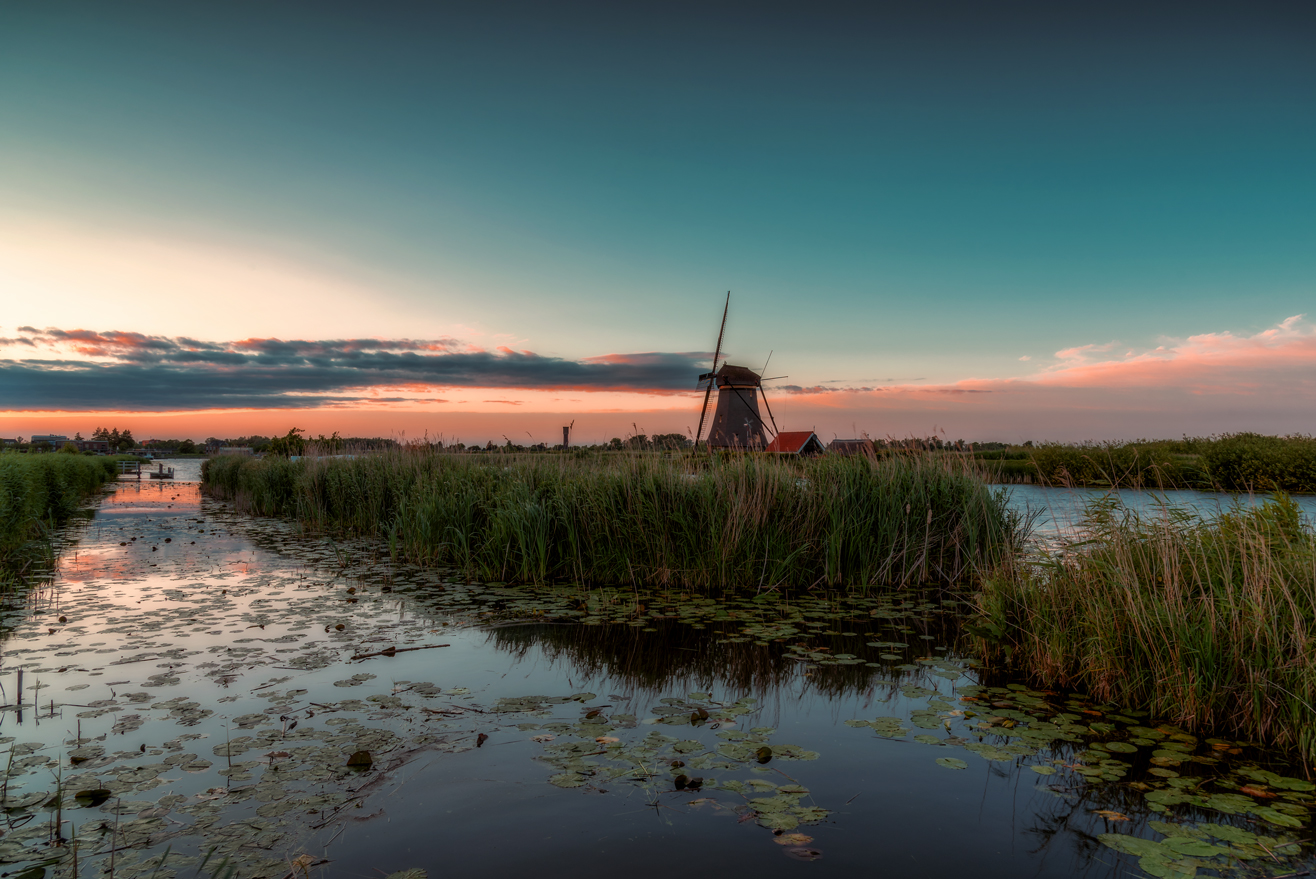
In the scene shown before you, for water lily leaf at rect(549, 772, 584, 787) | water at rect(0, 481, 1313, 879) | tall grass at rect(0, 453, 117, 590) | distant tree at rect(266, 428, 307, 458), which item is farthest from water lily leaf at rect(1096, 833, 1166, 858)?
distant tree at rect(266, 428, 307, 458)

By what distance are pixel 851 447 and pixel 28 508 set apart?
18046mm

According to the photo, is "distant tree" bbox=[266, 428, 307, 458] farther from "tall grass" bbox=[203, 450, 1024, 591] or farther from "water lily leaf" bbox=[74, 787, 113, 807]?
"water lily leaf" bbox=[74, 787, 113, 807]

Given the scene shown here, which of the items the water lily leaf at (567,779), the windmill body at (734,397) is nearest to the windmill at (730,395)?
the windmill body at (734,397)

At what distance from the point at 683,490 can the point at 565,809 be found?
6425 mm

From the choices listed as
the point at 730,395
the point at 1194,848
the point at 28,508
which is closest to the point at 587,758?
the point at 1194,848

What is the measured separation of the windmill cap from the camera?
32.2 m

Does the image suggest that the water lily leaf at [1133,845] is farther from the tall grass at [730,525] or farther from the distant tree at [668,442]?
the distant tree at [668,442]

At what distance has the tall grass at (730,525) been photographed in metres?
9.42

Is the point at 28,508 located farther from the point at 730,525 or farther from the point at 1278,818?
the point at 1278,818

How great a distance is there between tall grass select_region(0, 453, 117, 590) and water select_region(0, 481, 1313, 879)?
555 cm

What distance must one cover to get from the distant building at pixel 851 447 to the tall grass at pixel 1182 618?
4.60m

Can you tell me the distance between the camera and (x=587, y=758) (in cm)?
404

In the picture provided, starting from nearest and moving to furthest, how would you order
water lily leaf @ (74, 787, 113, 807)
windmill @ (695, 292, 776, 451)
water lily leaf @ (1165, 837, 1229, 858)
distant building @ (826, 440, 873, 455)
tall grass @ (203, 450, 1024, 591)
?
water lily leaf @ (1165, 837, 1229, 858)
water lily leaf @ (74, 787, 113, 807)
tall grass @ (203, 450, 1024, 591)
distant building @ (826, 440, 873, 455)
windmill @ (695, 292, 776, 451)

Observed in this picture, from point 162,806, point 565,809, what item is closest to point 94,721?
point 162,806
